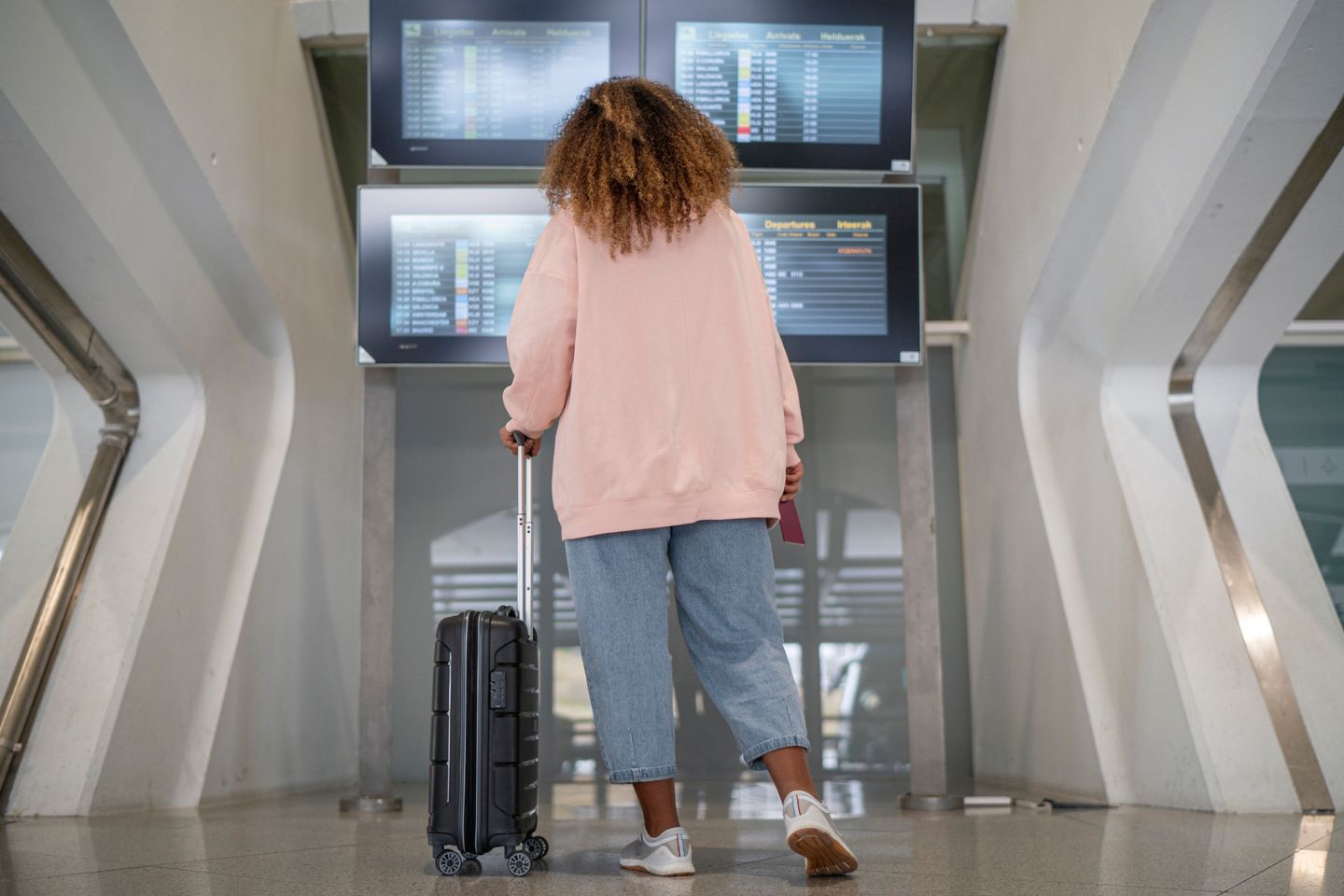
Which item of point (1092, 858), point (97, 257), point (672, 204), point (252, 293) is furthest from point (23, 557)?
point (1092, 858)

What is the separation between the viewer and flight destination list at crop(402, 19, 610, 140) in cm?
432

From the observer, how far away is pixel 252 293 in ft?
16.1

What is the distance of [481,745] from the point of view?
239 cm

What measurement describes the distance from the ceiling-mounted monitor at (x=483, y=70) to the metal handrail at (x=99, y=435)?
115 centimetres

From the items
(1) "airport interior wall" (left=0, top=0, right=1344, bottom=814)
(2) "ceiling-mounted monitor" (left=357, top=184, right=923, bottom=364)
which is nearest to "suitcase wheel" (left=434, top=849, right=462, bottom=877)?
(1) "airport interior wall" (left=0, top=0, right=1344, bottom=814)

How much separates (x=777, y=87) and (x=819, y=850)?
2.96 metres

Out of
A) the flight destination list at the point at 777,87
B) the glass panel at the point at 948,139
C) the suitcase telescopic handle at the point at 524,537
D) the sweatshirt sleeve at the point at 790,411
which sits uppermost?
the glass panel at the point at 948,139

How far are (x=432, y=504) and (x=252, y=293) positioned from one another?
178 cm

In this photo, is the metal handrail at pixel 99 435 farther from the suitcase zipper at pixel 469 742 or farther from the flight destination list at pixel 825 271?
the flight destination list at pixel 825 271

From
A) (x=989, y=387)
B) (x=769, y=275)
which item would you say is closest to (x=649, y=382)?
(x=769, y=275)

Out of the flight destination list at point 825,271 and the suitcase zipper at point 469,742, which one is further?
the flight destination list at point 825,271

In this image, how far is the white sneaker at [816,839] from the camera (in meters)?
2.19

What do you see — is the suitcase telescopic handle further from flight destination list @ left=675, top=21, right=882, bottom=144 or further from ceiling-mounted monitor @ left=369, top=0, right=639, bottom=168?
flight destination list @ left=675, top=21, right=882, bottom=144

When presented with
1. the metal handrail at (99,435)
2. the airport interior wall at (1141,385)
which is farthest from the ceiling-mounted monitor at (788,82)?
the metal handrail at (99,435)
